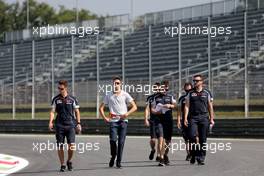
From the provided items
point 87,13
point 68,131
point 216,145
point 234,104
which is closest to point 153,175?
point 68,131

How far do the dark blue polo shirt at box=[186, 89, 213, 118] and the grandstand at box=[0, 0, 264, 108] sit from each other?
11314 mm

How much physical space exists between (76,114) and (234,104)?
13515 millimetres

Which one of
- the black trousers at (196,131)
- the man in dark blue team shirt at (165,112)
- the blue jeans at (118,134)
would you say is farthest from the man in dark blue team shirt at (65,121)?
the black trousers at (196,131)

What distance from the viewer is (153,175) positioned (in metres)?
12.7

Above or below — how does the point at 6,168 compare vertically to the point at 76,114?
below

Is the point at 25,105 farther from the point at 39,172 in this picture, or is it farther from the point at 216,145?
the point at 39,172

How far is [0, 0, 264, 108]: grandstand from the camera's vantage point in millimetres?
26891

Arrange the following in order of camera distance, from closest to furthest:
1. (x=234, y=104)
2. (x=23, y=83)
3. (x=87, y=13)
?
(x=234, y=104) < (x=23, y=83) < (x=87, y=13)

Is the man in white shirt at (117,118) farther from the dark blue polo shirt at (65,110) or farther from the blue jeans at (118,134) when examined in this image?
the dark blue polo shirt at (65,110)

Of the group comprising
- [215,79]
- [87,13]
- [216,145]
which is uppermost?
[87,13]

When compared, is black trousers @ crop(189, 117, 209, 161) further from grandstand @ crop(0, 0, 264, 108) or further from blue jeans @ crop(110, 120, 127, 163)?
grandstand @ crop(0, 0, 264, 108)

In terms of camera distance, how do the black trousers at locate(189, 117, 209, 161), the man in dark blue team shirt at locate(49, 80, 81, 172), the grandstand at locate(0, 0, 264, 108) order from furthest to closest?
the grandstand at locate(0, 0, 264, 108)
the black trousers at locate(189, 117, 209, 161)
the man in dark blue team shirt at locate(49, 80, 81, 172)

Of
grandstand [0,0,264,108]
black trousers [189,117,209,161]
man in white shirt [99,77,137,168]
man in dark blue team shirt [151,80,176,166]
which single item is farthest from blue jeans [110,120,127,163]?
grandstand [0,0,264,108]

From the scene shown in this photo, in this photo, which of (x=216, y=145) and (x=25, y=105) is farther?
(x=25, y=105)
